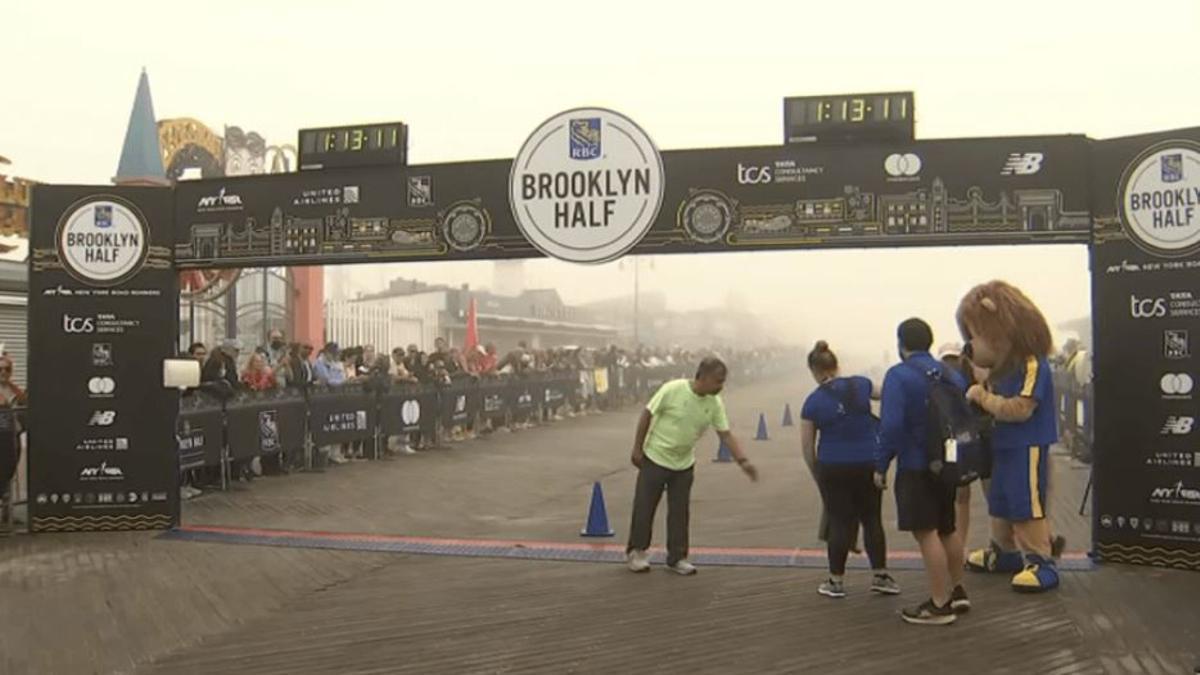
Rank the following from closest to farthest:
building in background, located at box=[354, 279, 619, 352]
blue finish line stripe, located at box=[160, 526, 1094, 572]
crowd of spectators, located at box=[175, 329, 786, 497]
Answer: blue finish line stripe, located at box=[160, 526, 1094, 572]
crowd of spectators, located at box=[175, 329, 786, 497]
building in background, located at box=[354, 279, 619, 352]

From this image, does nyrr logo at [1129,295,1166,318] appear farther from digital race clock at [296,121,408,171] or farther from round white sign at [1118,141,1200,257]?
digital race clock at [296,121,408,171]

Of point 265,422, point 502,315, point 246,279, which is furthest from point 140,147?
point 502,315

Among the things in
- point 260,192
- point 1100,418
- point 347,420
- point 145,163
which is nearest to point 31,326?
point 260,192

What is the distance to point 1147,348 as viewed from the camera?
7.44 meters

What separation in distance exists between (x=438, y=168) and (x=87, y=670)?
4972 mm

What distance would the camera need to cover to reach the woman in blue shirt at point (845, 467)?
6555 millimetres

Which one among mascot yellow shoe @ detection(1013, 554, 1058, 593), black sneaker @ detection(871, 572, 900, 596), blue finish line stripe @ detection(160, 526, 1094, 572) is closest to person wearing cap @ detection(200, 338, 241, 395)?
blue finish line stripe @ detection(160, 526, 1094, 572)

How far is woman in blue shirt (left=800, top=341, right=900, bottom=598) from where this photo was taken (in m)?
6.55

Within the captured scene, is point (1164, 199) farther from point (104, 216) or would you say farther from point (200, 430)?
point (200, 430)

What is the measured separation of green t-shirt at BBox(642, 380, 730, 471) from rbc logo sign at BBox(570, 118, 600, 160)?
2003 millimetres

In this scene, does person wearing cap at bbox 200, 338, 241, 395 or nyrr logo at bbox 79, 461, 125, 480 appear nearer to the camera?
nyrr logo at bbox 79, 461, 125, 480

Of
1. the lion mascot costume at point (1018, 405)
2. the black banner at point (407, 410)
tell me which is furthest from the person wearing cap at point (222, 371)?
the lion mascot costume at point (1018, 405)

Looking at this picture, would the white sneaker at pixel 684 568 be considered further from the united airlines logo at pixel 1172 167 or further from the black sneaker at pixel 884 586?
the united airlines logo at pixel 1172 167

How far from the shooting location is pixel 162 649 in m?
5.59
